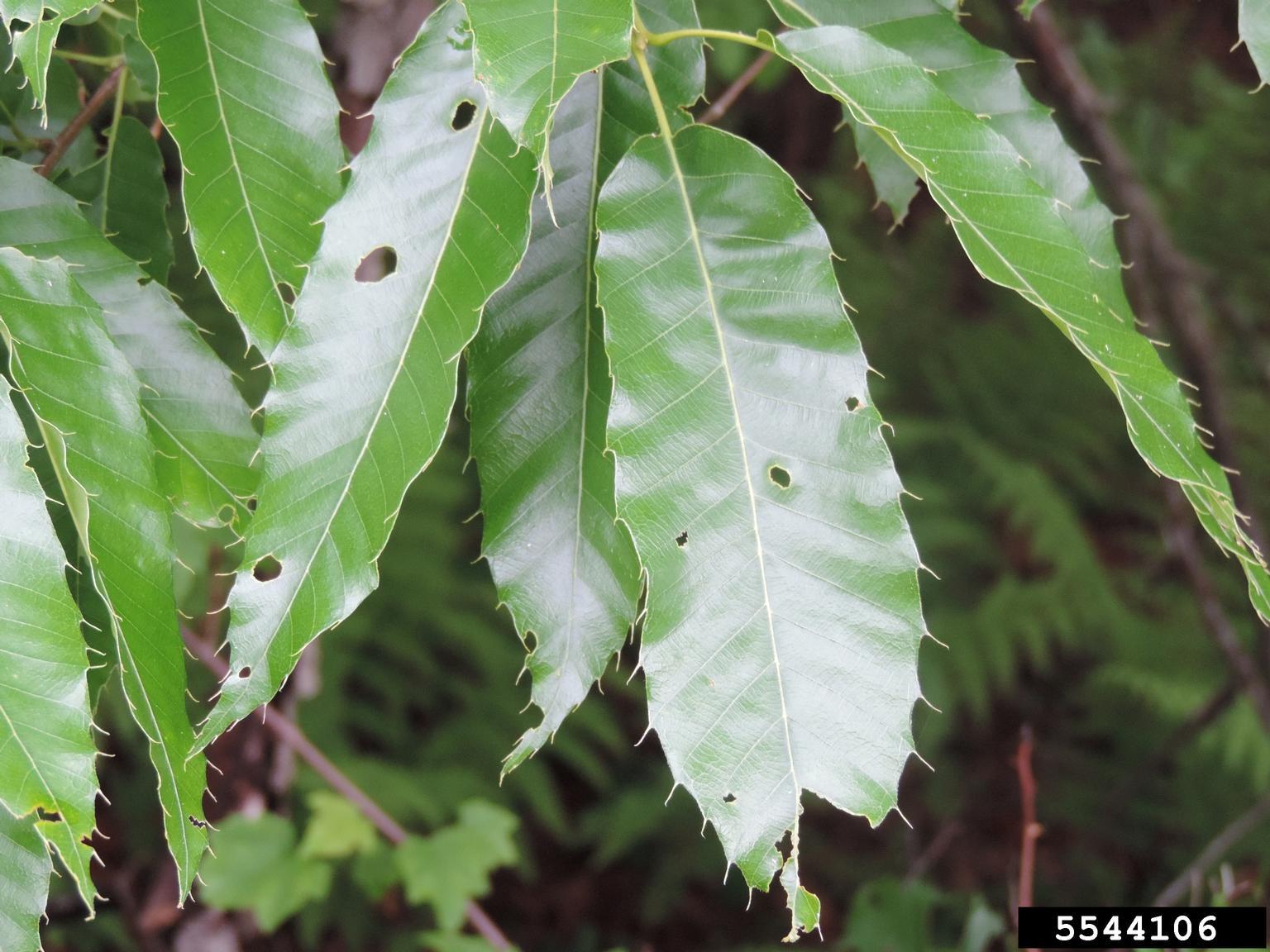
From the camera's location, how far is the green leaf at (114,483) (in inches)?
27.7

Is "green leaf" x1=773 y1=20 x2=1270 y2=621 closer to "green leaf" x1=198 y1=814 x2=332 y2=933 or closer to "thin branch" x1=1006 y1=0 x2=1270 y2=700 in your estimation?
"thin branch" x1=1006 y1=0 x2=1270 y2=700

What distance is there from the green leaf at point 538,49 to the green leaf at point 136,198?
43 centimetres

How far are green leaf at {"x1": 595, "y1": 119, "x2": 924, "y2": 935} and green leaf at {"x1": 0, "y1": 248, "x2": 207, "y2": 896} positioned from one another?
303 millimetres

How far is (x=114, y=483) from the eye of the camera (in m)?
0.72

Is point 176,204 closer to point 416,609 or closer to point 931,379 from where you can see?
point 416,609

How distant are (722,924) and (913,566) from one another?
328 cm

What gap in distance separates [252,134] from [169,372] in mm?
181

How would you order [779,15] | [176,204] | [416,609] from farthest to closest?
[416,609] < [176,204] < [779,15]

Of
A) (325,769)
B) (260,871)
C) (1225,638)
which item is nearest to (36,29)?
(325,769)

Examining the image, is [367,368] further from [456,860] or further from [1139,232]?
[1139,232]

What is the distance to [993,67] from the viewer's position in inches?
36.5

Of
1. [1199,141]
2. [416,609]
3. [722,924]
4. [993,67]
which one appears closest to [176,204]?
[993,67]

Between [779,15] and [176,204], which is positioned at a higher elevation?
[779,15]

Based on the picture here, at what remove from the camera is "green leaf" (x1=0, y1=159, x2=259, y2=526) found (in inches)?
31.7
